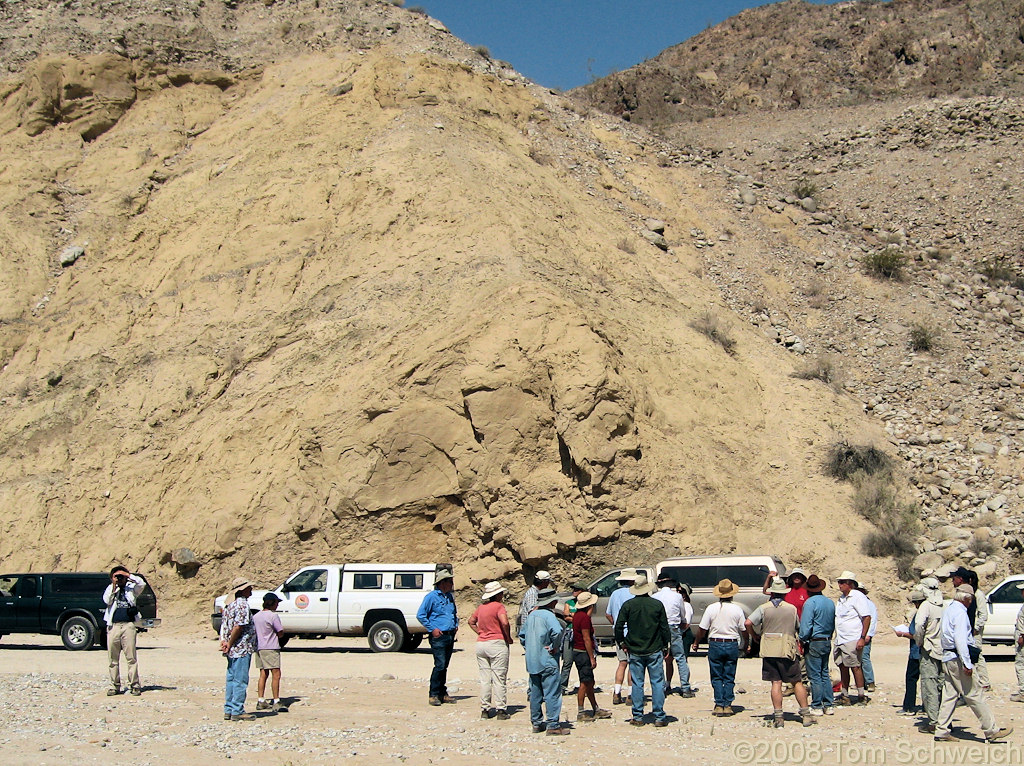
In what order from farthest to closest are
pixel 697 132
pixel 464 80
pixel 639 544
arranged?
1. pixel 697 132
2. pixel 464 80
3. pixel 639 544

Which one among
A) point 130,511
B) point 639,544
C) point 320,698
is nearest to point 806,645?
point 320,698

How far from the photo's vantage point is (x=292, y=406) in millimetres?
20922

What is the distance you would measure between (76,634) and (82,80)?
22.1 meters

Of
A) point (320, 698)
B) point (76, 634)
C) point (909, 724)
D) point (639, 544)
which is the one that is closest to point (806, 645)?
point (909, 724)

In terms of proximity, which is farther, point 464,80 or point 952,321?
point 464,80

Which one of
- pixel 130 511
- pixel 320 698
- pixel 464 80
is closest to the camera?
pixel 320 698

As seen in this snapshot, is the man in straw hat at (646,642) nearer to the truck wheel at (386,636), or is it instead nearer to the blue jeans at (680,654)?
the blue jeans at (680,654)

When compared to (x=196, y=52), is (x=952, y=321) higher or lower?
lower

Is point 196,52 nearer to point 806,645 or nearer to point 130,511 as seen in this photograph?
point 130,511

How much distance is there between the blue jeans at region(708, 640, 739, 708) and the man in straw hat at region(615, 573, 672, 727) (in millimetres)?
718

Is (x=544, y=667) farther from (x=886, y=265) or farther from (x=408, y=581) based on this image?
(x=886, y=265)

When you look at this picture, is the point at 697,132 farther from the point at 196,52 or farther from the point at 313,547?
the point at 313,547

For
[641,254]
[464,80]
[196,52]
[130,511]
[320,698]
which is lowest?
[320,698]

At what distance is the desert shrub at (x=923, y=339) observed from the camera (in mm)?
24984
